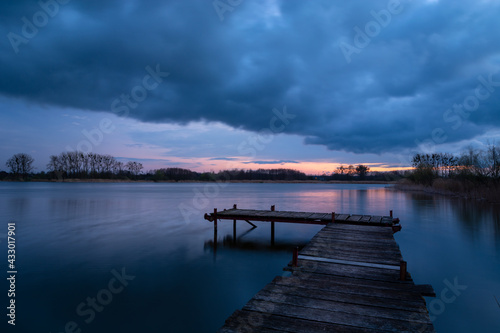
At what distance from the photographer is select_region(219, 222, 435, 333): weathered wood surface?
3.72 metres

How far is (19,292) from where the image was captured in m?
7.77

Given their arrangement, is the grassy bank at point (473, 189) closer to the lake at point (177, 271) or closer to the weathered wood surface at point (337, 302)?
the lake at point (177, 271)

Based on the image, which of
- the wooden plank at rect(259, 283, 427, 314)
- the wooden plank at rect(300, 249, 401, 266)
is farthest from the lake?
the wooden plank at rect(259, 283, 427, 314)

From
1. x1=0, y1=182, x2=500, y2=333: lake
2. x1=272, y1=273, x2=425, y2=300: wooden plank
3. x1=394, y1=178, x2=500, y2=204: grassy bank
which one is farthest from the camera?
x1=394, y1=178, x2=500, y2=204: grassy bank

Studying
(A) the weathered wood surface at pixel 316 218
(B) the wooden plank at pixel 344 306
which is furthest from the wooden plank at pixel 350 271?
(A) the weathered wood surface at pixel 316 218

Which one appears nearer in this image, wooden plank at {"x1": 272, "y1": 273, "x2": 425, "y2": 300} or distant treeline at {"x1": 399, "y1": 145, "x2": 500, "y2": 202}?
wooden plank at {"x1": 272, "y1": 273, "x2": 425, "y2": 300}

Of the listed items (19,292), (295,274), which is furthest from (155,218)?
(295,274)

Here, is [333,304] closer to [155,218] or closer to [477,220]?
[155,218]

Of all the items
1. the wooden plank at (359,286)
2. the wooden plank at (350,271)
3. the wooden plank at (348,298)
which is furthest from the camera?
the wooden plank at (350,271)

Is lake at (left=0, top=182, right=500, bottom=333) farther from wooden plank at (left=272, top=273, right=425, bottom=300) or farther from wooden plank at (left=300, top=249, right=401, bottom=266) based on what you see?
wooden plank at (left=272, top=273, right=425, bottom=300)

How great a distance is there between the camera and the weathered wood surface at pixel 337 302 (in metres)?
3.72

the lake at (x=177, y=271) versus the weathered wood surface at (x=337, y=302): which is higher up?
the weathered wood surface at (x=337, y=302)

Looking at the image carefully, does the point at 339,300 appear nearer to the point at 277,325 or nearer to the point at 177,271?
the point at 277,325

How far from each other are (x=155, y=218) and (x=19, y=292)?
13.7 m
